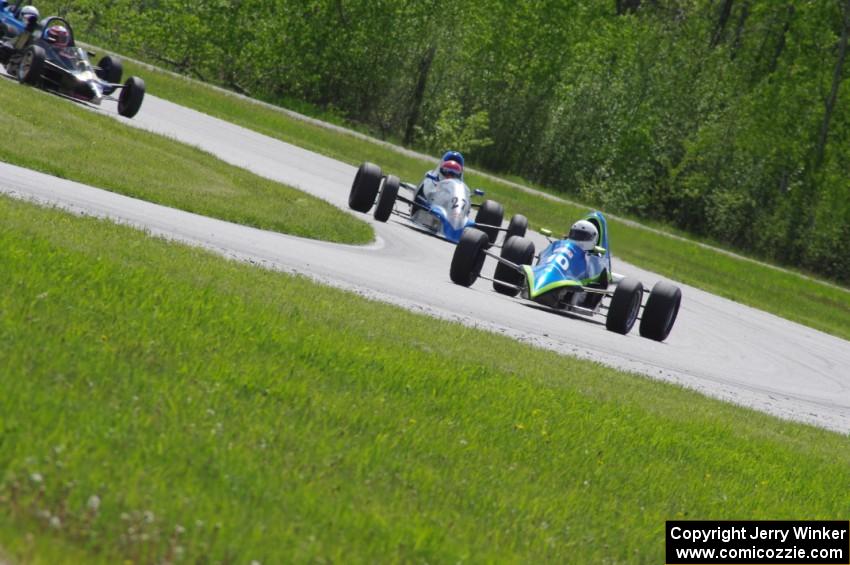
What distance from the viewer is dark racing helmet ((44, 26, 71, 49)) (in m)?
24.8

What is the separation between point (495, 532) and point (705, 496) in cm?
249

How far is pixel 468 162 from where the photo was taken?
5134 cm

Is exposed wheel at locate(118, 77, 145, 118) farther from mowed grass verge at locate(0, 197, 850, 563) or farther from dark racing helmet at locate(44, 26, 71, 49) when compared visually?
mowed grass verge at locate(0, 197, 850, 563)

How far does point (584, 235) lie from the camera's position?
1700 centimetres

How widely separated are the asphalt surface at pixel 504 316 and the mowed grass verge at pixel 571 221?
40.6 feet

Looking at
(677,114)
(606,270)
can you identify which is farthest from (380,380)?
(677,114)

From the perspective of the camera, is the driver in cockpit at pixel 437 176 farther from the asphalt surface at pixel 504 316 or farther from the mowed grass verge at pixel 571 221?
the mowed grass verge at pixel 571 221

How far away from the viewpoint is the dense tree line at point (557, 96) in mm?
49844

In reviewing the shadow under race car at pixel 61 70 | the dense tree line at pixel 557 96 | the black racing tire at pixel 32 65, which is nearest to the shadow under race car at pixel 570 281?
the shadow under race car at pixel 61 70

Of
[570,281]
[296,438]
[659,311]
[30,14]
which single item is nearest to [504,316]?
[570,281]

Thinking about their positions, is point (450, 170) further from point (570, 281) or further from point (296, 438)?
point (296, 438)

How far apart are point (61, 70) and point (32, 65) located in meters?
0.88

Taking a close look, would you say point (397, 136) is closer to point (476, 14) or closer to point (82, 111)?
point (476, 14)

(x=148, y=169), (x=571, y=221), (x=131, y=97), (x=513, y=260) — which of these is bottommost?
(x=571, y=221)
